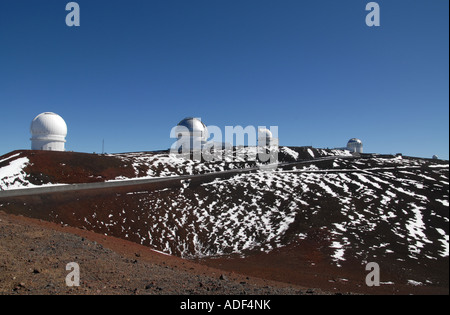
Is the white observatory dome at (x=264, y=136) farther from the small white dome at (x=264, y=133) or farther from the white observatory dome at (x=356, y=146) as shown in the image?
the white observatory dome at (x=356, y=146)

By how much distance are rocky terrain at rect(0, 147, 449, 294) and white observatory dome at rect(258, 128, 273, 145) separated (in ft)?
106

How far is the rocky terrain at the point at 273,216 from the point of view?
62.7 feet

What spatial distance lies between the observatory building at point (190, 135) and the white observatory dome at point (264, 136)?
56.1 ft

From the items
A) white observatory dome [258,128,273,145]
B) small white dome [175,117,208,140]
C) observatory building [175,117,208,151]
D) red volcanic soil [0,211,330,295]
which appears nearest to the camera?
red volcanic soil [0,211,330,295]

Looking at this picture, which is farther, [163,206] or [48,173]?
[48,173]

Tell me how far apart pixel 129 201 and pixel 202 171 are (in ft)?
57.4

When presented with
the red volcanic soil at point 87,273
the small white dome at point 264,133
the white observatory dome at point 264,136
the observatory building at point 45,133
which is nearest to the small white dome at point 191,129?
the white observatory dome at point 264,136

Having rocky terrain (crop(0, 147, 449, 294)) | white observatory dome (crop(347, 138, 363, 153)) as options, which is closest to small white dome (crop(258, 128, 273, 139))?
white observatory dome (crop(347, 138, 363, 153))

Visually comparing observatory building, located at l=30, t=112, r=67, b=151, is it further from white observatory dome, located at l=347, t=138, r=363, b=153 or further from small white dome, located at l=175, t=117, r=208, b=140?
white observatory dome, located at l=347, t=138, r=363, b=153

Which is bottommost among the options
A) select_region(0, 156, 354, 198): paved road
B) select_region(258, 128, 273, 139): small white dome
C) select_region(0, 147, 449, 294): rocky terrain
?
select_region(0, 147, 449, 294): rocky terrain

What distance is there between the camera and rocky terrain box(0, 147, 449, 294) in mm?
19125

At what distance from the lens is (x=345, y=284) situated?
15945mm

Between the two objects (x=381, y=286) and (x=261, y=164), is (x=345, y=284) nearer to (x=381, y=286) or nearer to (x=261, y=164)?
(x=381, y=286)

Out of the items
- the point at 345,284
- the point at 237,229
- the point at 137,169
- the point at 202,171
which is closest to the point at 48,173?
the point at 137,169
